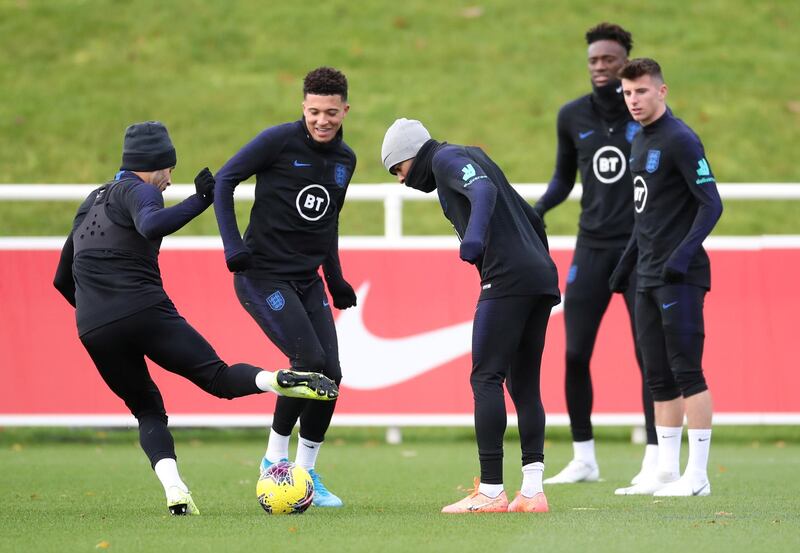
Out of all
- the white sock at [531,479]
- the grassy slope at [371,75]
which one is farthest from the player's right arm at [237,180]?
the grassy slope at [371,75]

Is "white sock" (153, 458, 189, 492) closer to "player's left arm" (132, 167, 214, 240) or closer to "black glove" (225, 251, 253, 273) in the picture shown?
"black glove" (225, 251, 253, 273)

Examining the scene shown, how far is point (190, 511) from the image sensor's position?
694 cm

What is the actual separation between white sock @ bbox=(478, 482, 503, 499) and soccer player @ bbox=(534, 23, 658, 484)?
191 cm

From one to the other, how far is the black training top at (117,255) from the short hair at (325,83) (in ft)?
3.50

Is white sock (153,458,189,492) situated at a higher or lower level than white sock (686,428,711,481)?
higher

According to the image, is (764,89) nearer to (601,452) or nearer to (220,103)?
(220,103)

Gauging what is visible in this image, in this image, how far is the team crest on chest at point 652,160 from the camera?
779 cm

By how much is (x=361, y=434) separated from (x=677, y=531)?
593 cm

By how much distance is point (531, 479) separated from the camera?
6953mm

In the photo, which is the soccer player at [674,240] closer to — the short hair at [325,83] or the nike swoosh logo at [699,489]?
→ the nike swoosh logo at [699,489]

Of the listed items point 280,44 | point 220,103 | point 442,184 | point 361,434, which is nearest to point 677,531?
point 442,184

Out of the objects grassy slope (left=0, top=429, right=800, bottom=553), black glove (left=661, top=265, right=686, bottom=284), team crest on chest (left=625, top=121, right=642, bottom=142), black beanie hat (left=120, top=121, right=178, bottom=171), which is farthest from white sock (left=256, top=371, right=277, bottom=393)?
team crest on chest (left=625, top=121, right=642, bottom=142)

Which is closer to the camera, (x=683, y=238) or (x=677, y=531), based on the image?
(x=677, y=531)

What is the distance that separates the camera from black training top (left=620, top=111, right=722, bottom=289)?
759 centimetres
